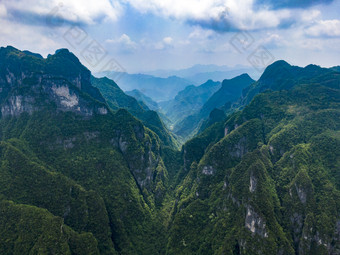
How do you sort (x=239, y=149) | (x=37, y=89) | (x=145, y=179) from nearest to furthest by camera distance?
(x=239, y=149), (x=37, y=89), (x=145, y=179)

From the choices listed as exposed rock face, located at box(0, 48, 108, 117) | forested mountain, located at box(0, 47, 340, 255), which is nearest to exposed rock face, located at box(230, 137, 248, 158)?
forested mountain, located at box(0, 47, 340, 255)

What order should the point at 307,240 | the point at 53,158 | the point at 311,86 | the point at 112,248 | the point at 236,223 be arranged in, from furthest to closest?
1. the point at 311,86
2. the point at 53,158
3. the point at 112,248
4. the point at 236,223
5. the point at 307,240

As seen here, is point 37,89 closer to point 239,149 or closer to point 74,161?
point 74,161

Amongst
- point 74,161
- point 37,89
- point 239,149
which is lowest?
point 239,149

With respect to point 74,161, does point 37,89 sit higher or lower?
higher

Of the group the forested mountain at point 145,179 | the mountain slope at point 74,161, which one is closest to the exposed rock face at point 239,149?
the forested mountain at point 145,179

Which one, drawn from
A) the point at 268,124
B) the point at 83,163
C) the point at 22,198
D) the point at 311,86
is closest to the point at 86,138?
the point at 83,163

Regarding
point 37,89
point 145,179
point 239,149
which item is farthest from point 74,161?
point 239,149

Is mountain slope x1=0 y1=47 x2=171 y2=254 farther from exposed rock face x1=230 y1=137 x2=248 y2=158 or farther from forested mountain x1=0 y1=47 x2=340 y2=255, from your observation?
exposed rock face x1=230 y1=137 x2=248 y2=158

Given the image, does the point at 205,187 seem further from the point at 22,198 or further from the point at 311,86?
the point at 311,86
